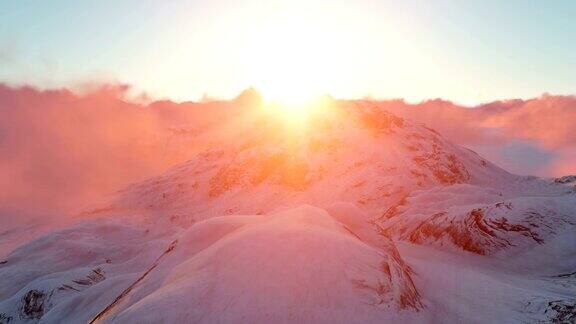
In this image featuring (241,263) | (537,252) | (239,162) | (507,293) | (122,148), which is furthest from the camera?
(122,148)

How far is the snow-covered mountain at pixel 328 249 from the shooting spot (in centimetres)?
928

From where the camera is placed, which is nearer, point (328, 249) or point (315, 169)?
point (328, 249)

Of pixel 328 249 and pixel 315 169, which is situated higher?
pixel 315 169

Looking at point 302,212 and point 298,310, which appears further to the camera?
point 302,212

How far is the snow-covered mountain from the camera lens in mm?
9281

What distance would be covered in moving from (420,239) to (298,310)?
55.5 ft

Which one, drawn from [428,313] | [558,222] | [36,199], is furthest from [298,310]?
[36,199]

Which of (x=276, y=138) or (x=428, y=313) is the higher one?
(x=276, y=138)

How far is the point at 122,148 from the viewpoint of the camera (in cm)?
18688

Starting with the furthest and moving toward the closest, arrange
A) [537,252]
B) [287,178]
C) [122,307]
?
1. [287,178]
2. [537,252]
3. [122,307]

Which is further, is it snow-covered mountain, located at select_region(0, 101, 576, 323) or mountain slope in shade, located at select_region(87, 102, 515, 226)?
mountain slope in shade, located at select_region(87, 102, 515, 226)

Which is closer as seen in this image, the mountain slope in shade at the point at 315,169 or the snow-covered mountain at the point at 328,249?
the snow-covered mountain at the point at 328,249

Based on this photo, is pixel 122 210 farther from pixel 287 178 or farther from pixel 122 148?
pixel 122 148

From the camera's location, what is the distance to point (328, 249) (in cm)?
1055
